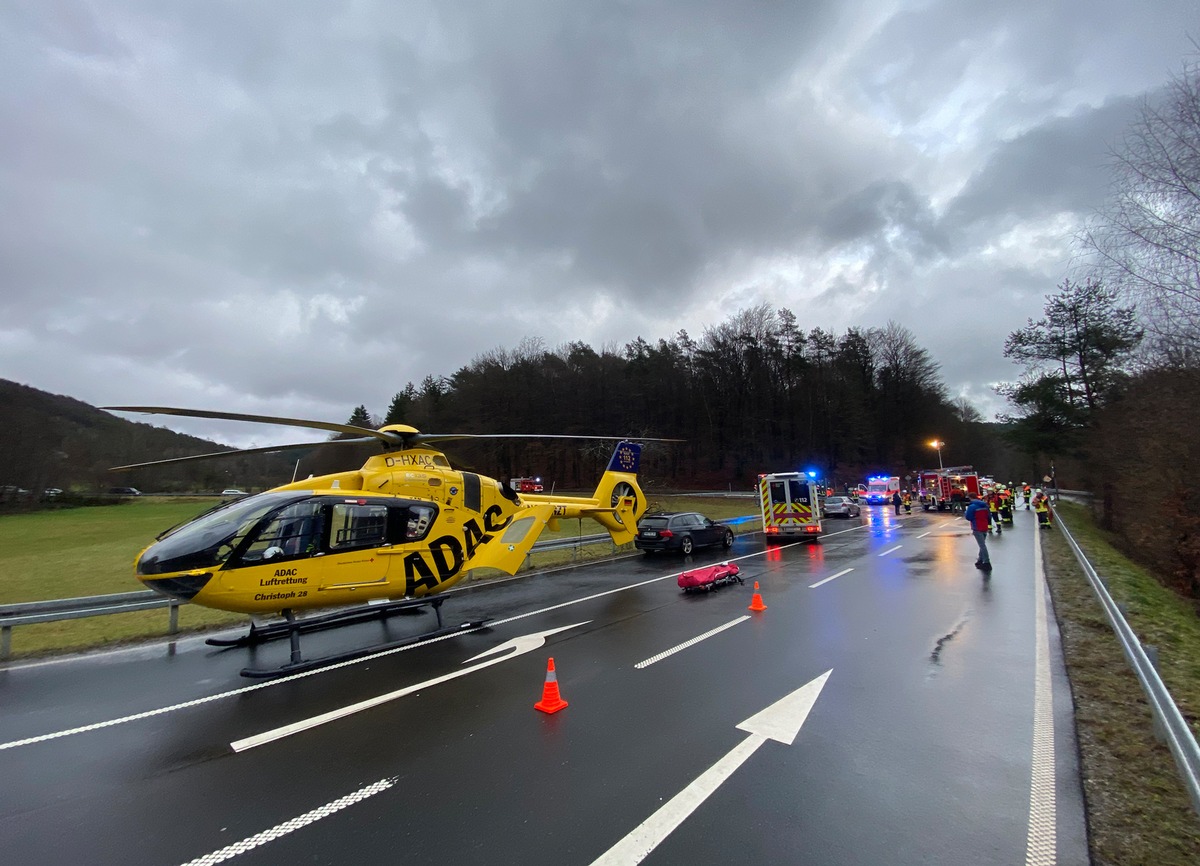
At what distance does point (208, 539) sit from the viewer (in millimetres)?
6785

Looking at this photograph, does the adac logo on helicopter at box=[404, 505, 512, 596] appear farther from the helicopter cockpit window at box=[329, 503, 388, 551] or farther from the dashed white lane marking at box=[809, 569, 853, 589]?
the dashed white lane marking at box=[809, 569, 853, 589]

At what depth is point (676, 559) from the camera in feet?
57.7

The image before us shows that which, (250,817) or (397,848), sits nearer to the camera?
(397,848)

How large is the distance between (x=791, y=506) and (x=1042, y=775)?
18209 mm

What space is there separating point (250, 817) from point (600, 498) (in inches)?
437

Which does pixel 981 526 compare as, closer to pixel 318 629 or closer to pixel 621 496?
pixel 621 496

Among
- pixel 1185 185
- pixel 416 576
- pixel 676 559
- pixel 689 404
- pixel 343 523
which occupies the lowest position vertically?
pixel 676 559

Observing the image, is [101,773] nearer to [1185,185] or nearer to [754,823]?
[754,823]

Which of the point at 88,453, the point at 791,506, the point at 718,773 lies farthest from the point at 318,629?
the point at 88,453

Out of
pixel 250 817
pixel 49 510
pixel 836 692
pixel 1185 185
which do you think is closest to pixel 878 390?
pixel 1185 185

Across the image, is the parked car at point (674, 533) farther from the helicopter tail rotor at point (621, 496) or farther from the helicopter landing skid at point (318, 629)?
the helicopter landing skid at point (318, 629)

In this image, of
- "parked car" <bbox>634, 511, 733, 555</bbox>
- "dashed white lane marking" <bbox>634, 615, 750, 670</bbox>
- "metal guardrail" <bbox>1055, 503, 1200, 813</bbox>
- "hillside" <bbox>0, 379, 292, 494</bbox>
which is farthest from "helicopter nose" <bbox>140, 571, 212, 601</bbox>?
"hillside" <bbox>0, 379, 292, 494</bbox>

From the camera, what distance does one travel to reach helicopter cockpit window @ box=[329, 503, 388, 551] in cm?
773

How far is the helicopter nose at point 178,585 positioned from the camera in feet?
21.3
